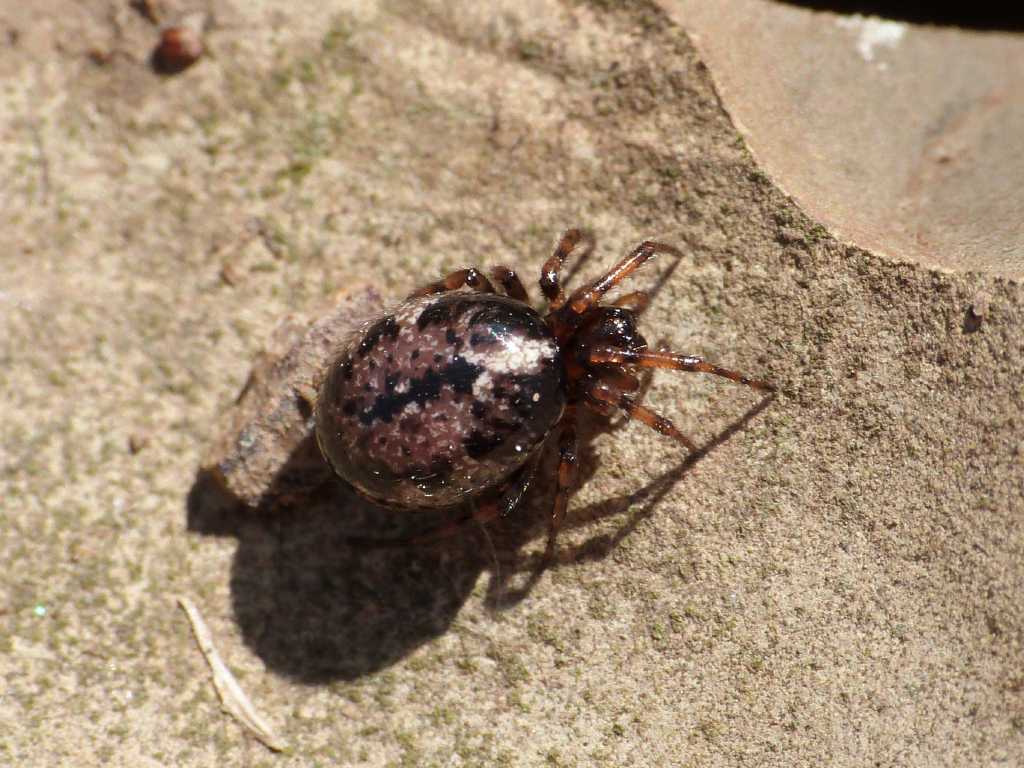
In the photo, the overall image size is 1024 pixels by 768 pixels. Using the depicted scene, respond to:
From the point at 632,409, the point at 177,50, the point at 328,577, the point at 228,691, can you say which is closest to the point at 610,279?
the point at 632,409

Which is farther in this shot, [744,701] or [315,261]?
[315,261]

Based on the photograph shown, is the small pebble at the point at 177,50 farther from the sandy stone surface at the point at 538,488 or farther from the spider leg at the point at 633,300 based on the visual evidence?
the spider leg at the point at 633,300

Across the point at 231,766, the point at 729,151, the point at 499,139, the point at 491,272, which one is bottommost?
the point at 231,766

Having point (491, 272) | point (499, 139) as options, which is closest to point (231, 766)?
point (491, 272)

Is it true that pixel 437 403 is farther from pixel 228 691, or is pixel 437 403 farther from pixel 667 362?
pixel 228 691

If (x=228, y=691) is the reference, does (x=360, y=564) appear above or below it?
above

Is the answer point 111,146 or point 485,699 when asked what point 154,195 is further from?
point 485,699
